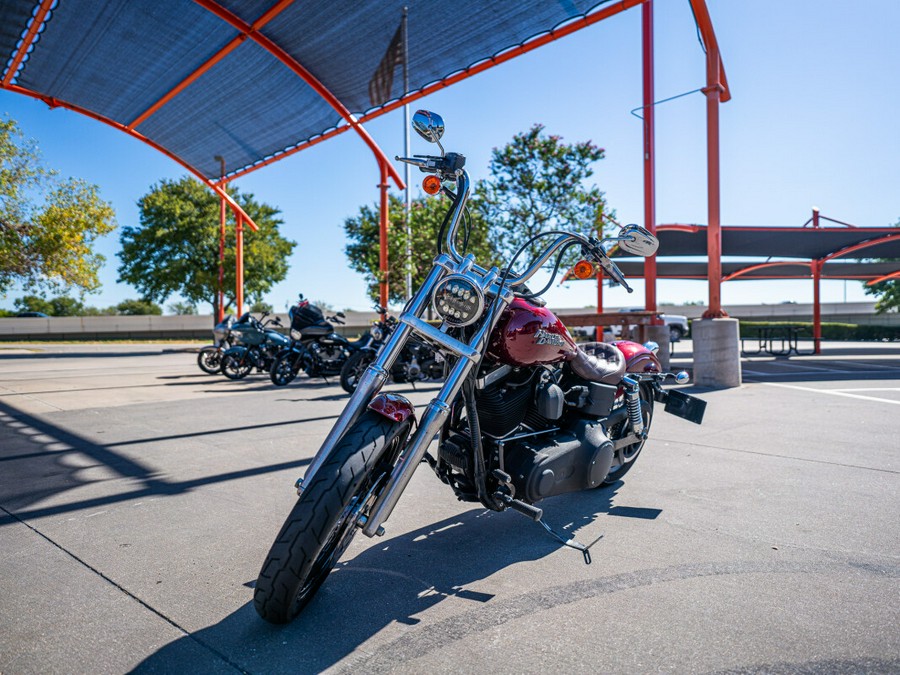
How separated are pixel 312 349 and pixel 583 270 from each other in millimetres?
8711

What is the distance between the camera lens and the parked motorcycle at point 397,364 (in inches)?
391

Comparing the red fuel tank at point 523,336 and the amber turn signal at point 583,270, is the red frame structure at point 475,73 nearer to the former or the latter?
the amber turn signal at point 583,270

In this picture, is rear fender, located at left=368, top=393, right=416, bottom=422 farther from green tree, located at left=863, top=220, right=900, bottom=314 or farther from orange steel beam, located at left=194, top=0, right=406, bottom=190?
green tree, located at left=863, top=220, right=900, bottom=314

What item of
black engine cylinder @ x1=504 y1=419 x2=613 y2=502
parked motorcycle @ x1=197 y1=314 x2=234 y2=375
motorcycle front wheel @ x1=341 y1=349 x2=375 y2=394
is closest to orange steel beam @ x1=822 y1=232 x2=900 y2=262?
motorcycle front wheel @ x1=341 y1=349 x2=375 y2=394

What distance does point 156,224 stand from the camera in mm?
38344

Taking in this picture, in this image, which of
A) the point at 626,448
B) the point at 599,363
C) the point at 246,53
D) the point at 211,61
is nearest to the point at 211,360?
the point at 211,61

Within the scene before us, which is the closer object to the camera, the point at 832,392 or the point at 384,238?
the point at 832,392

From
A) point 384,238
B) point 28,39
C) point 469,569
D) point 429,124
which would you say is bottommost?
point 469,569

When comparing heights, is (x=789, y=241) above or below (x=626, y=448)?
above

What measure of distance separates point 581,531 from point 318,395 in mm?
6700

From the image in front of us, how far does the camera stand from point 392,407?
2.52 m

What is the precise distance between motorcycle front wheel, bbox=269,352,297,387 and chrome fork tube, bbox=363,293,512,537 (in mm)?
8822

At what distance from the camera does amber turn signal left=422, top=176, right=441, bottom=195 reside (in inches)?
113

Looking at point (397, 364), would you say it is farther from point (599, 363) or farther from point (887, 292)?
point (887, 292)
